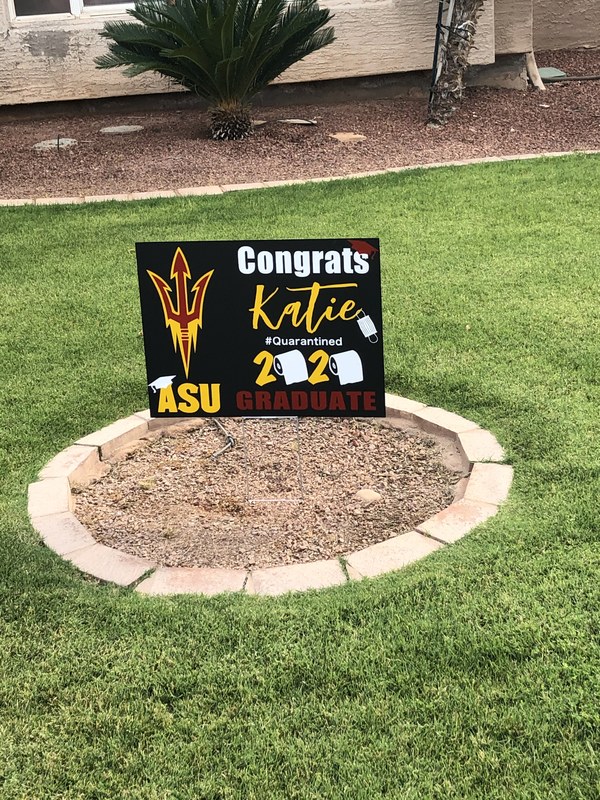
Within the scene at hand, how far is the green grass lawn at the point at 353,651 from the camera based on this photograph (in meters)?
2.30

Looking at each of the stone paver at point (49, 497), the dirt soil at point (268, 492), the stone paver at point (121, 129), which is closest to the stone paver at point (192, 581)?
the dirt soil at point (268, 492)

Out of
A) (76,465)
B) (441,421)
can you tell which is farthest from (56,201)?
(441,421)

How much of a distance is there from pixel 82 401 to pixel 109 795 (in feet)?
8.16

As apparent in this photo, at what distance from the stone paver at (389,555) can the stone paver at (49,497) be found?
3.91ft

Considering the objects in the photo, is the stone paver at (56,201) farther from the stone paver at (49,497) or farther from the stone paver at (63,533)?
the stone paver at (63,533)

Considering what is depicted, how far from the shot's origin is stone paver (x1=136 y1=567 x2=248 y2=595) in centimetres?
302

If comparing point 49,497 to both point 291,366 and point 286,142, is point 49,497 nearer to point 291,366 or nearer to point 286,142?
point 291,366

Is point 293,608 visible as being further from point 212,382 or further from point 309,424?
point 309,424

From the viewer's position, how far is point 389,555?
315 centimetres

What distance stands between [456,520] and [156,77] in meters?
9.16

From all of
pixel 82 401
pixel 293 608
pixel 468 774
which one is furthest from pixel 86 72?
pixel 468 774

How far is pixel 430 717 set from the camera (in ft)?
7.95

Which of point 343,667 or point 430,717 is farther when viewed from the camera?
point 343,667

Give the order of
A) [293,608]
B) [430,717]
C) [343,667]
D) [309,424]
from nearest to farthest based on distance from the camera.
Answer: [430,717], [343,667], [293,608], [309,424]
